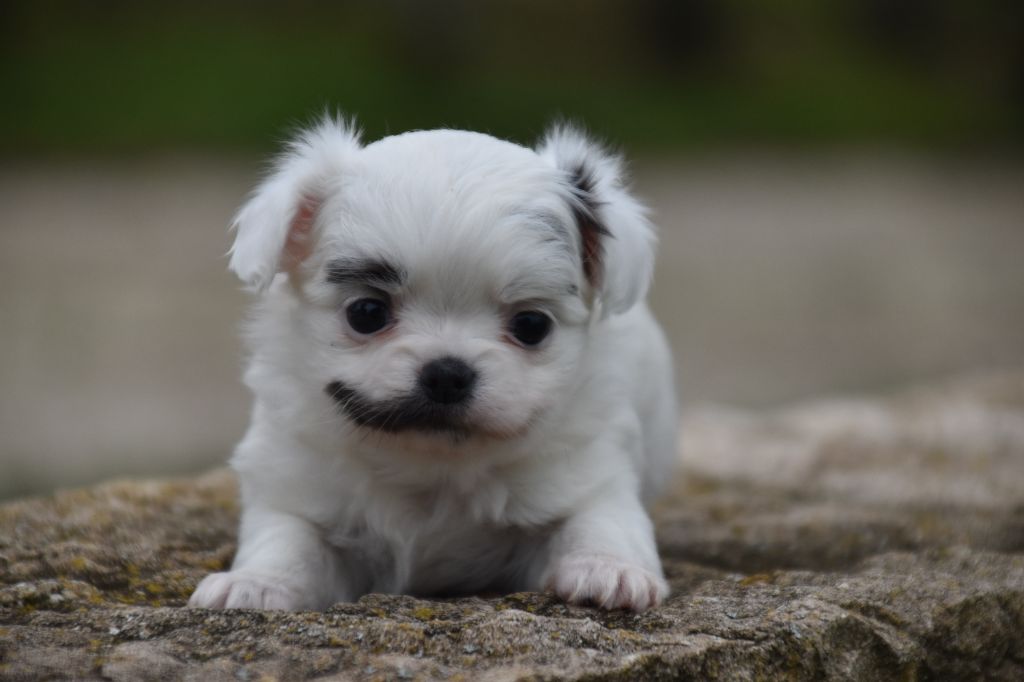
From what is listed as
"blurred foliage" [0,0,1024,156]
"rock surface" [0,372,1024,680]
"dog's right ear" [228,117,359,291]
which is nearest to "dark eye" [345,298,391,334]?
"dog's right ear" [228,117,359,291]

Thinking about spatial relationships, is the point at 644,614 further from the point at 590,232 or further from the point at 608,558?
the point at 590,232

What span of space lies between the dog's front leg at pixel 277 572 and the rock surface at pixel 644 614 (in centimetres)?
19

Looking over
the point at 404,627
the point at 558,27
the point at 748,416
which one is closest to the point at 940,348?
the point at 748,416

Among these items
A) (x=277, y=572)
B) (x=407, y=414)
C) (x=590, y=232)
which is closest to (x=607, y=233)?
(x=590, y=232)

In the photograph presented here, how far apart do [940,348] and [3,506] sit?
36.2 ft

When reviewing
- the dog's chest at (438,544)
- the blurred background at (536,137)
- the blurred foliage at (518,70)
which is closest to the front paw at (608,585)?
the dog's chest at (438,544)

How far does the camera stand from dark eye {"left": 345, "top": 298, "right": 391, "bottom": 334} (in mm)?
4293

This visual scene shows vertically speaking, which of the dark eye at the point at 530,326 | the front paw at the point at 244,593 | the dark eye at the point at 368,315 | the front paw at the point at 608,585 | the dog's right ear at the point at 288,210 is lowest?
the front paw at the point at 244,593

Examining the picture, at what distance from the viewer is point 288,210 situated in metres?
4.50

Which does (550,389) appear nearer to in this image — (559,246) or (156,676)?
(559,246)

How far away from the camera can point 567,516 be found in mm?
4582

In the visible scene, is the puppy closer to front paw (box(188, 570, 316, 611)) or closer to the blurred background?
front paw (box(188, 570, 316, 611))

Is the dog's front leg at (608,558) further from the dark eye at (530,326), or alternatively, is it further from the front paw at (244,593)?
the front paw at (244,593)

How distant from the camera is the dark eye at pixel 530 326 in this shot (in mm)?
4355
